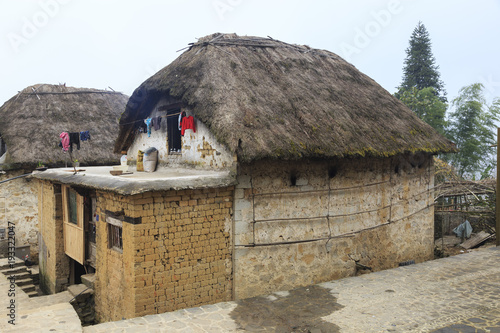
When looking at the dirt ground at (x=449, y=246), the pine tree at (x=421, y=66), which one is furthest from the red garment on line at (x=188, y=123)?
the pine tree at (x=421, y=66)

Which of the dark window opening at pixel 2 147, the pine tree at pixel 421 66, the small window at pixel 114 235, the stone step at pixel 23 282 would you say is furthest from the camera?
the pine tree at pixel 421 66

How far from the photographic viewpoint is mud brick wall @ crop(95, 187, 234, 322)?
6832 mm

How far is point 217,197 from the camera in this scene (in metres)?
7.67

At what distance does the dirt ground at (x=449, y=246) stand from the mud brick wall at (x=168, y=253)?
8.45m

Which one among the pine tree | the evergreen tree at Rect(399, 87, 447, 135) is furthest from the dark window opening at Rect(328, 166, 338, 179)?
the pine tree

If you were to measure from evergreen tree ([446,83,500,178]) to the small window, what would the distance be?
21.7 metres

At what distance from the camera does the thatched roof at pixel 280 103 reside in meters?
7.97

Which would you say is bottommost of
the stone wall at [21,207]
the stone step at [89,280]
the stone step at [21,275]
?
the stone step at [21,275]

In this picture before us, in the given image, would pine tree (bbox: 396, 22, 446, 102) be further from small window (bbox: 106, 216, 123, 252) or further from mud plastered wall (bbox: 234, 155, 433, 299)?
small window (bbox: 106, 216, 123, 252)

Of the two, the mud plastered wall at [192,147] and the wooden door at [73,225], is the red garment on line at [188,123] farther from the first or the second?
the wooden door at [73,225]

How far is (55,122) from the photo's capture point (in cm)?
1623

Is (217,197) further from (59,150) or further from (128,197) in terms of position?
(59,150)

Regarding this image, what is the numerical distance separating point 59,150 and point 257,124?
1077 cm

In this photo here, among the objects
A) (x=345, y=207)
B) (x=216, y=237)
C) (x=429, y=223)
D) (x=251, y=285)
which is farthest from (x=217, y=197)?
(x=429, y=223)
